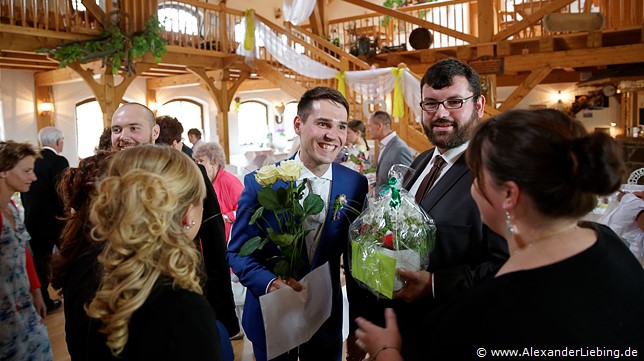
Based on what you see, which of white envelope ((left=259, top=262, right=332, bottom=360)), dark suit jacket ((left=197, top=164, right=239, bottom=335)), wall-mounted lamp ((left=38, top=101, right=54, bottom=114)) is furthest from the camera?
wall-mounted lamp ((left=38, top=101, right=54, bottom=114))

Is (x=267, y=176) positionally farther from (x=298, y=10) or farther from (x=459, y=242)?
(x=298, y=10)

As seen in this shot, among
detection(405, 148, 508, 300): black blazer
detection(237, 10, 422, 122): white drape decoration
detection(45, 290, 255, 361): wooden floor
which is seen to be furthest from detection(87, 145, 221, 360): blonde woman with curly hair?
detection(237, 10, 422, 122): white drape decoration

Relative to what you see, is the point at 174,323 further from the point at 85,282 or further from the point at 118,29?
the point at 118,29

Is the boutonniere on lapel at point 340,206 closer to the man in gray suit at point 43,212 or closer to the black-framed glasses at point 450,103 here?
the black-framed glasses at point 450,103

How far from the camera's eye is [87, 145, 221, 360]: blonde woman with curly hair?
973mm

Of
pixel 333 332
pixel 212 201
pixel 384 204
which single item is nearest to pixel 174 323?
pixel 384 204

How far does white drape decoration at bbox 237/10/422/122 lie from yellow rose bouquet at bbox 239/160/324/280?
19.1ft

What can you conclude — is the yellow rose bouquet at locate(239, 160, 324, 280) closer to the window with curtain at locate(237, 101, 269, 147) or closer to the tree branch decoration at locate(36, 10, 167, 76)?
the tree branch decoration at locate(36, 10, 167, 76)

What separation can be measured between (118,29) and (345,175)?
7.05 meters

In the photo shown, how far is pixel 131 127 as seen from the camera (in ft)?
8.39

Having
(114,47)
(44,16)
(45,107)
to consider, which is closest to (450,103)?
(114,47)

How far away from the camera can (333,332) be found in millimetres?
1957

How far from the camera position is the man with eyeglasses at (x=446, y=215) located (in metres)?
1.39

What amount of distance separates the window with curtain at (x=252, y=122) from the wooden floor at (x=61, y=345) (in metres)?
13.2
